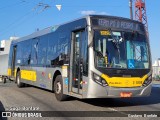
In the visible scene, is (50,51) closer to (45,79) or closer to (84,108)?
(45,79)

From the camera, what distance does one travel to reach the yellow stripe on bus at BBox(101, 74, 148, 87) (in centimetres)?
1123

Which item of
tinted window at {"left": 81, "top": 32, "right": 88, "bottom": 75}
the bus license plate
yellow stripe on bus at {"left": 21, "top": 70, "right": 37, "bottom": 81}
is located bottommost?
the bus license plate

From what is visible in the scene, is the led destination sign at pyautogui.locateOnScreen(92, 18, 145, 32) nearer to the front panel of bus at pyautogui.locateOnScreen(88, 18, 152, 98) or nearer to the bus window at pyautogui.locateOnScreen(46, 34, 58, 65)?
the front panel of bus at pyautogui.locateOnScreen(88, 18, 152, 98)

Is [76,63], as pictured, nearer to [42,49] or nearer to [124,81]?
[124,81]

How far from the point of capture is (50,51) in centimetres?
1521

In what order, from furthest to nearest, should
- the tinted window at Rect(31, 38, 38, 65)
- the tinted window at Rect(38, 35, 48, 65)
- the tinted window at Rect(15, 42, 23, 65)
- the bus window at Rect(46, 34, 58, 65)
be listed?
1. the tinted window at Rect(15, 42, 23, 65)
2. the tinted window at Rect(31, 38, 38, 65)
3. the tinted window at Rect(38, 35, 48, 65)
4. the bus window at Rect(46, 34, 58, 65)

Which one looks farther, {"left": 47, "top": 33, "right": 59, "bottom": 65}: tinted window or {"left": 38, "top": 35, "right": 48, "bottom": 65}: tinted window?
{"left": 38, "top": 35, "right": 48, "bottom": 65}: tinted window

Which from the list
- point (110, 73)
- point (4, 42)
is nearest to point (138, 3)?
point (4, 42)

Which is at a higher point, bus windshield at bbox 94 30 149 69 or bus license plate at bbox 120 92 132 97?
bus windshield at bbox 94 30 149 69

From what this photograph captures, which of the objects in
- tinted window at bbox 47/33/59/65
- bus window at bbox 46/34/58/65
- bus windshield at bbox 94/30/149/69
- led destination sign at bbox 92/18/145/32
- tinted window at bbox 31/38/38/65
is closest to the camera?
bus windshield at bbox 94/30/149/69

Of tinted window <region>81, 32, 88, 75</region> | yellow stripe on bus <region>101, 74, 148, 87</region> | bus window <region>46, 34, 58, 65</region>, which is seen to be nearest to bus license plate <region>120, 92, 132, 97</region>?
yellow stripe on bus <region>101, 74, 148, 87</region>

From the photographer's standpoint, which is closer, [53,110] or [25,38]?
[53,110]

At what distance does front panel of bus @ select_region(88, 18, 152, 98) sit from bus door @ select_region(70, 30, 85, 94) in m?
0.82

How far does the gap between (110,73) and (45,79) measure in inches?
203
